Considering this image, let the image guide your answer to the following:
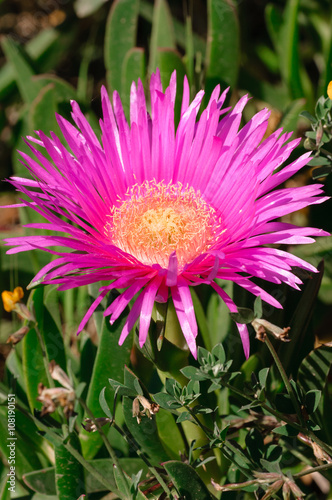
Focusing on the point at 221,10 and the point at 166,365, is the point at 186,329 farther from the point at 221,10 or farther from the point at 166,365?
the point at 221,10

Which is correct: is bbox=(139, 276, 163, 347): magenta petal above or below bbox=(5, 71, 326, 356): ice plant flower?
below

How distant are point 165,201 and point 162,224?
79 millimetres

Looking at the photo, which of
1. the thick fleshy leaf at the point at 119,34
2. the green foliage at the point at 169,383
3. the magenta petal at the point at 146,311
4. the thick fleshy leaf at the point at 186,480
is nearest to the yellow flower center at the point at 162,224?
the green foliage at the point at 169,383

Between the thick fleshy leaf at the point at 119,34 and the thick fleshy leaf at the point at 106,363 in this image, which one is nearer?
the thick fleshy leaf at the point at 106,363

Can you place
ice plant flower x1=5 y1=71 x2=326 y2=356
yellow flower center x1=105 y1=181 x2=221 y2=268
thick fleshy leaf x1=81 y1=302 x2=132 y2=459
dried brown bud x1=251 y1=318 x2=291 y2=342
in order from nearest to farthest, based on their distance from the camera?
1. dried brown bud x1=251 y1=318 x2=291 y2=342
2. ice plant flower x1=5 y1=71 x2=326 y2=356
3. thick fleshy leaf x1=81 y1=302 x2=132 y2=459
4. yellow flower center x1=105 y1=181 x2=221 y2=268

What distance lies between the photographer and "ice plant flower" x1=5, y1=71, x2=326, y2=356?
80 centimetres

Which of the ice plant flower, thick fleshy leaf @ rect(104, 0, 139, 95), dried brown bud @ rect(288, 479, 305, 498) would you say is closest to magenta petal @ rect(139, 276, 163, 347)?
the ice plant flower

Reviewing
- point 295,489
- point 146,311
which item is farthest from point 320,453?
point 146,311

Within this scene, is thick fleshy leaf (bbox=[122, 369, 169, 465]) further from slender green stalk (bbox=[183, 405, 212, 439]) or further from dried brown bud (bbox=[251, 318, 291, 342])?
dried brown bud (bbox=[251, 318, 291, 342])

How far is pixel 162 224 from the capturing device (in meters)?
1.08

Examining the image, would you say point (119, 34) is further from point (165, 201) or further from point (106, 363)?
point (106, 363)

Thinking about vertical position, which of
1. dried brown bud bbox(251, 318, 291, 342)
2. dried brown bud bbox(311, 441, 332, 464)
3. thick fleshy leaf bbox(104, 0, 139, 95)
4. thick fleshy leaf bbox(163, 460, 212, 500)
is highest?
thick fleshy leaf bbox(104, 0, 139, 95)

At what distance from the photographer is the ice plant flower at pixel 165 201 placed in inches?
31.4

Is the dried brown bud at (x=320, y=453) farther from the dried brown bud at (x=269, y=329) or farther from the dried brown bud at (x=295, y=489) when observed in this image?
the dried brown bud at (x=269, y=329)
